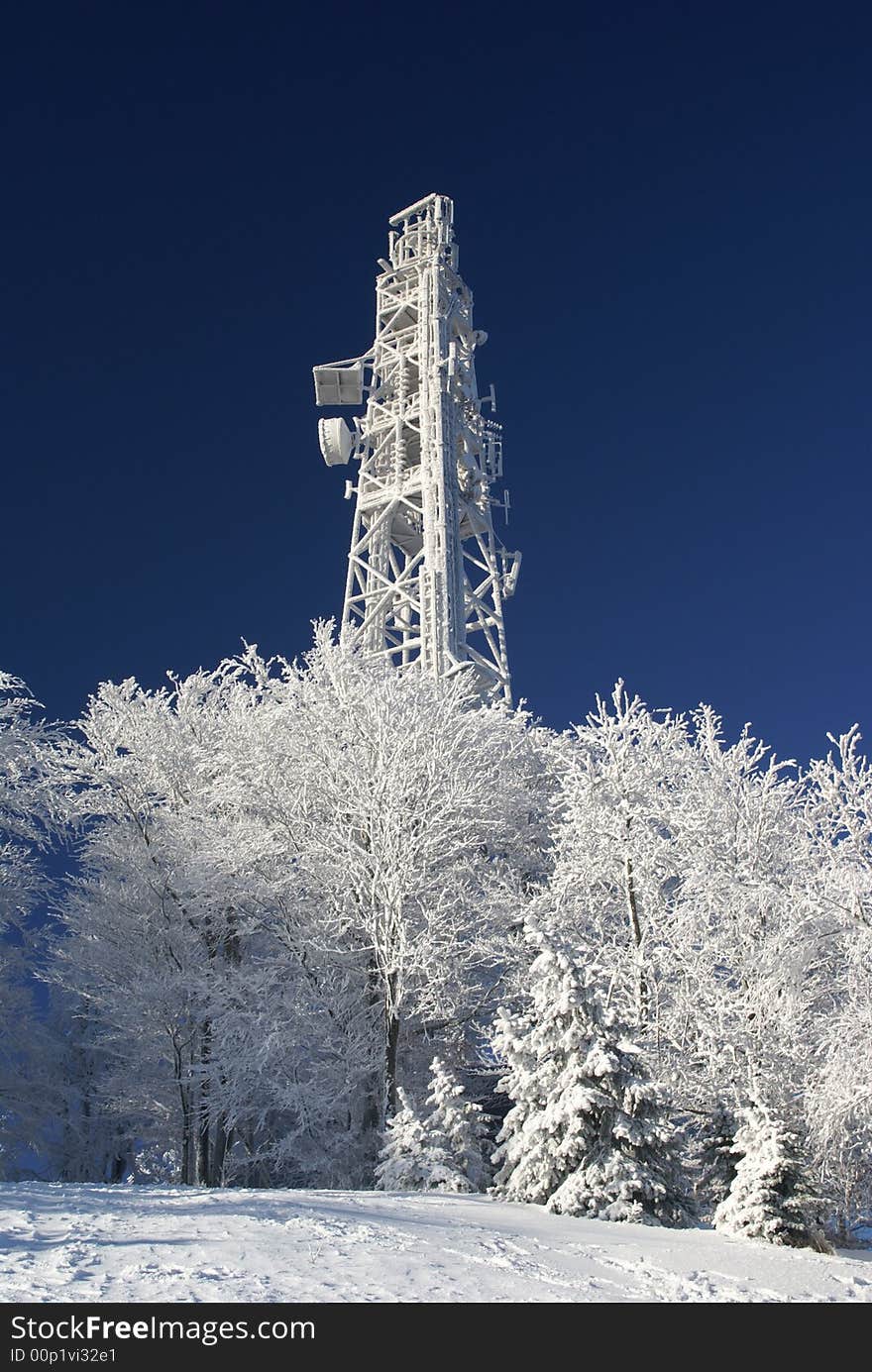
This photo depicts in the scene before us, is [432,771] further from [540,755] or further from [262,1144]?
[262,1144]

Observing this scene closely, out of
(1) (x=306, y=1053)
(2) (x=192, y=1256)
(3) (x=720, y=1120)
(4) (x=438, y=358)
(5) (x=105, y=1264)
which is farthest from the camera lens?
(4) (x=438, y=358)

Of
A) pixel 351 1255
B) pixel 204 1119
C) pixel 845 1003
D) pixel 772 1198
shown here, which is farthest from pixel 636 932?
pixel 351 1255

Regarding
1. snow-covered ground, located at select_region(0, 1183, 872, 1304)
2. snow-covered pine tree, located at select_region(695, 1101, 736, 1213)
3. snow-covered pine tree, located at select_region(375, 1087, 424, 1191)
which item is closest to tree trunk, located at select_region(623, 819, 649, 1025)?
snow-covered pine tree, located at select_region(695, 1101, 736, 1213)

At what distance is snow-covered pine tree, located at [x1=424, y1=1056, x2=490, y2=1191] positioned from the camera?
504 inches

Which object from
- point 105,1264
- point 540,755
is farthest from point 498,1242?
point 540,755

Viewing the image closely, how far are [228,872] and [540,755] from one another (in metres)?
7.85

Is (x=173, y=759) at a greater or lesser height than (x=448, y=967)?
greater

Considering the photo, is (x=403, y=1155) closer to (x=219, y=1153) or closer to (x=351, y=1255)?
(x=351, y=1255)

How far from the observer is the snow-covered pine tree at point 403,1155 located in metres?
12.2

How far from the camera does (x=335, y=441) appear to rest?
120 feet

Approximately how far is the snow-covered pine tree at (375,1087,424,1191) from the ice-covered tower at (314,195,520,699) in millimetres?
17941

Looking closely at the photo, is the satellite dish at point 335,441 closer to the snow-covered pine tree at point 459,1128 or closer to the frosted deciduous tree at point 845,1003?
the frosted deciduous tree at point 845,1003

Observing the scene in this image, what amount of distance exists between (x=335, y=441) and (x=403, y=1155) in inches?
1127

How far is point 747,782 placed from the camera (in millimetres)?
17250
